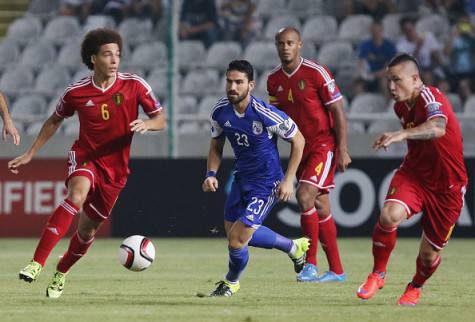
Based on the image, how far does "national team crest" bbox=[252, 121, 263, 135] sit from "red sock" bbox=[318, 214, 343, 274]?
203 centimetres

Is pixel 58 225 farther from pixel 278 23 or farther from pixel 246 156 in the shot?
pixel 278 23

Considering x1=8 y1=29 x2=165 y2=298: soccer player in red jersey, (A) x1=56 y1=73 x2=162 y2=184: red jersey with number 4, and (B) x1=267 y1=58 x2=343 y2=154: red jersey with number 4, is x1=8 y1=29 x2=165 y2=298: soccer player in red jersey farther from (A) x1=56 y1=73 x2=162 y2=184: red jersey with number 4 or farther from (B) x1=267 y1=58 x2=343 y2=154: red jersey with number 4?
(B) x1=267 y1=58 x2=343 y2=154: red jersey with number 4

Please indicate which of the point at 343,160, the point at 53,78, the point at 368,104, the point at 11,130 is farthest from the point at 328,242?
the point at 53,78

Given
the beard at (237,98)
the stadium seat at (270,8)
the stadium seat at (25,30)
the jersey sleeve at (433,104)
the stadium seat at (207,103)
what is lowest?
the stadium seat at (207,103)

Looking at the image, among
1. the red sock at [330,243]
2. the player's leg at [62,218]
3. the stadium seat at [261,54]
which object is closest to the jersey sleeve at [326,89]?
the red sock at [330,243]

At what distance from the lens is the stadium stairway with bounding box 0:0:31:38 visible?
70.7 ft

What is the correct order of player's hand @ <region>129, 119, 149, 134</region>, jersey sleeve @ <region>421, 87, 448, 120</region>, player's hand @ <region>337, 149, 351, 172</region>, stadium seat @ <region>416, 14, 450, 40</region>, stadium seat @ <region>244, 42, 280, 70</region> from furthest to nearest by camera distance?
stadium seat @ <region>244, 42, 280, 70</region> < stadium seat @ <region>416, 14, 450, 40</region> < player's hand @ <region>337, 149, 351, 172</region> < player's hand @ <region>129, 119, 149, 134</region> < jersey sleeve @ <region>421, 87, 448, 120</region>

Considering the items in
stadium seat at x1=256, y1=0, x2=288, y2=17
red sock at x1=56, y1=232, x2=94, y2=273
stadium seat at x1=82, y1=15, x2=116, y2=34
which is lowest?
red sock at x1=56, y1=232, x2=94, y2=273

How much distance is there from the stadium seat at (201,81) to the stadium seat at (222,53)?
0.17 metres

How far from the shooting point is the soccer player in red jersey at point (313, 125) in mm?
11047

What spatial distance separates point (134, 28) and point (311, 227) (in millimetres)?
9915

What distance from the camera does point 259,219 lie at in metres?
9.43

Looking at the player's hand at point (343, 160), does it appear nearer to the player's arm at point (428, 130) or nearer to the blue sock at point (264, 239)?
the blue sock at point (264, 239)

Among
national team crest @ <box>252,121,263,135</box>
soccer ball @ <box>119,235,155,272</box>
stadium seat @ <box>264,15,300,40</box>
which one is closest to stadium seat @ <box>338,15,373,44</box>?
stadium seat @ <box>264,15,300,40</box>
